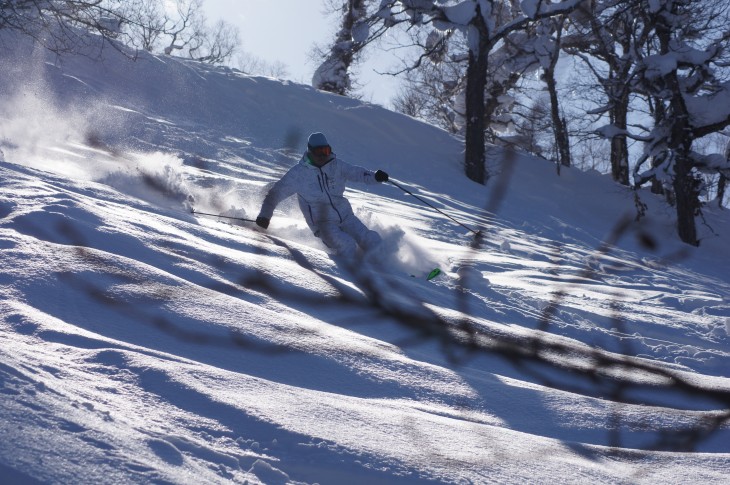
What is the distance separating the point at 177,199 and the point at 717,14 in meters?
12.9

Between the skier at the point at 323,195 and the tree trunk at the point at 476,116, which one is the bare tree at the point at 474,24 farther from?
the skier at the point at 323,195

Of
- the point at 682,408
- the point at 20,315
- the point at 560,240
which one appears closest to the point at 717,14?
the point at 560,240

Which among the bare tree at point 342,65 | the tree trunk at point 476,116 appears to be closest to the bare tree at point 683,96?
the tree trunk at point 476,116

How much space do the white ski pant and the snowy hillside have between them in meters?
0.29

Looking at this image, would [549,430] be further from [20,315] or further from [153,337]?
[20,315]

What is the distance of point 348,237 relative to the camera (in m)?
8.03

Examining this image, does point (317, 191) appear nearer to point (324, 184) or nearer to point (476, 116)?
point (324, 184)

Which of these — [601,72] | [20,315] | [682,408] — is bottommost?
[20,315]

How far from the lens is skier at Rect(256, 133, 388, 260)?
807cm

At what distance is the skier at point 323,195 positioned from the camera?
318 inches

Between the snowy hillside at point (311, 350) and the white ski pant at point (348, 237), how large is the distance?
0.29m

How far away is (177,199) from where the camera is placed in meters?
8.87

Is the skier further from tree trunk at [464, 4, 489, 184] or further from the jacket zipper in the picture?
tree trunk at [464, 4, 489, 184]

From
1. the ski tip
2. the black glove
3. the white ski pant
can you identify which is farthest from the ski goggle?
the ski tip
